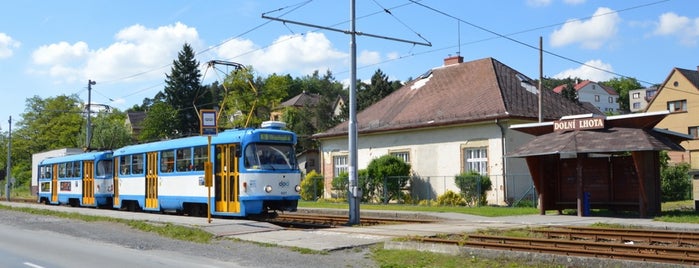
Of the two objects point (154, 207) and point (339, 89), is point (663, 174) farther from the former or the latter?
point (339, 89)

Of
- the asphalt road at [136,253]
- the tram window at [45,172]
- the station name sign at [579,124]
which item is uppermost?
the station name sign at [579,124]

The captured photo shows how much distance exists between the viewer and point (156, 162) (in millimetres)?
25109

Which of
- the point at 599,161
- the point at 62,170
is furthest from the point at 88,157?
the point at 599,161

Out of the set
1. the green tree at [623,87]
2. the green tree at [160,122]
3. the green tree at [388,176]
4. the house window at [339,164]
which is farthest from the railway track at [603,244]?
the green tree at [623,87]

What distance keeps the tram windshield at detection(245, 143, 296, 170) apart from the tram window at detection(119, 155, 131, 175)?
961 cm

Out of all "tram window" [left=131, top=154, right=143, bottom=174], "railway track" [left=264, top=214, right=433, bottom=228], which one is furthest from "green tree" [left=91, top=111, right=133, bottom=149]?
"railway track" [left=264, top=214, right=433, bottom=228]

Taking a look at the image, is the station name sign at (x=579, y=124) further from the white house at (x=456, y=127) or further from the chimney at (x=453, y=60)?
the chimney at (x=453, y=60)

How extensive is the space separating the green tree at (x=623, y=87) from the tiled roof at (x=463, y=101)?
110616 mm

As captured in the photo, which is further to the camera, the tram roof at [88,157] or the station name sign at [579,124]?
the tram roof at [88,157]

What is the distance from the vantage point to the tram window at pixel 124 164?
27734 mm

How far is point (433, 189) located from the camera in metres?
34.0

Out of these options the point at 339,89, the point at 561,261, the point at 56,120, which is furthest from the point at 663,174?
the point at 339,89

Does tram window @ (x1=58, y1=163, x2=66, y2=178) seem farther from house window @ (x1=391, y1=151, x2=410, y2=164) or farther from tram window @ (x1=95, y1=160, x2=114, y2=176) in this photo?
house window @ (x1=391, y1=151, x2=410, y2=164)

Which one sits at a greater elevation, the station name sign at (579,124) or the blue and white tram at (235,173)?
the station name sign at (579,124)
